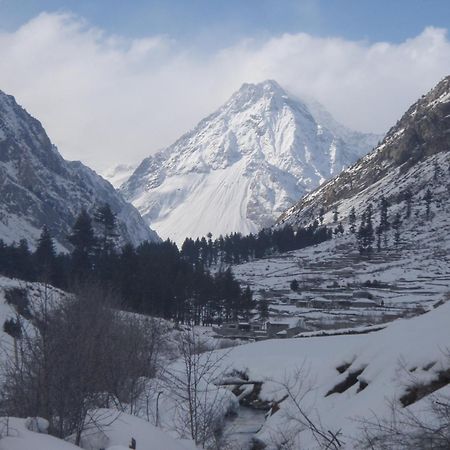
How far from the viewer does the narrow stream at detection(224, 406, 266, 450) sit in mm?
22516

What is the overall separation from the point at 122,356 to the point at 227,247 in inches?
4314

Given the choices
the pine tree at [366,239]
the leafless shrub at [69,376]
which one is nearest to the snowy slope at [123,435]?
the leafless shrub at [69,376]

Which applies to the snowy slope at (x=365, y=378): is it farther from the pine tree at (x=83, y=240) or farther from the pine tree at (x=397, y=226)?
the pine tree at (x=397, y=226)

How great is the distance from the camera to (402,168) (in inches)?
6836

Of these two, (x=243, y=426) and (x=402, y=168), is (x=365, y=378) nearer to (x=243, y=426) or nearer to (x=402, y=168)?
(x=243, y=426)

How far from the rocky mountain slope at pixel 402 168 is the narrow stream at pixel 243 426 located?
126 meters

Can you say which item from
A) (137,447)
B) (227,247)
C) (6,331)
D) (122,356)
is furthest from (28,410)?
(227,247)

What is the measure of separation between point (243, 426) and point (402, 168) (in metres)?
155

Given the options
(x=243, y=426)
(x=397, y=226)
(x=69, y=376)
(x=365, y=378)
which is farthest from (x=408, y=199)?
(x=69, y=376)

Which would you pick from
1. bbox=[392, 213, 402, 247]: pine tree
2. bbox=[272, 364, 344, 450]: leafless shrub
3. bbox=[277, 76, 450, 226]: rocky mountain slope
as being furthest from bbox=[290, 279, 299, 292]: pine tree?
bbox=[277, 76, 450, 226]: rocky mountain slope

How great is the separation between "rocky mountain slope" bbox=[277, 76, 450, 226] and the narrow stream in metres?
126

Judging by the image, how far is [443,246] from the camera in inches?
4451

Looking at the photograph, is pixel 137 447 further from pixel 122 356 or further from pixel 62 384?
pixel 122 356

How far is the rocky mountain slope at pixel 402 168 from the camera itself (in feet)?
518
